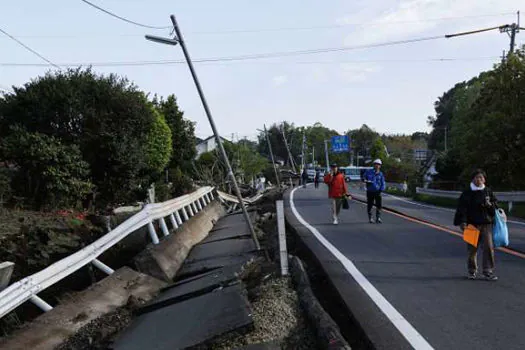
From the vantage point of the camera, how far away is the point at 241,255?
31.4ft

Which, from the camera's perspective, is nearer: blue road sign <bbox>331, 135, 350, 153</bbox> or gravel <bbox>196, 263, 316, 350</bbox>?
gravel <bbox>196, 263, 316, 350</bbox>

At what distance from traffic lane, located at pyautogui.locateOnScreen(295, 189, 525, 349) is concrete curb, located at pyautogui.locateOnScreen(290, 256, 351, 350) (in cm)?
91

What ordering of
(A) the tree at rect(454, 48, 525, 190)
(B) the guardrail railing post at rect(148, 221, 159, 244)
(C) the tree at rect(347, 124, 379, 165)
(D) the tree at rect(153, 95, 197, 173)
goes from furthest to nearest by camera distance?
(C) the tree at rect(347, 124, 379, 165)
(D) the tree at rect(153, 95, 197, 173)
(A) the tree at rect(454, 48, 525, 190)
(B) the guardrail railing post at rect(148, 221, 159, 244)

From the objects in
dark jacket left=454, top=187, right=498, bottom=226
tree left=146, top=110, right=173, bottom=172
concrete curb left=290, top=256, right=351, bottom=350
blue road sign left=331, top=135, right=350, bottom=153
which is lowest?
concrete curb left=290, top=256, right=351, bottom=350

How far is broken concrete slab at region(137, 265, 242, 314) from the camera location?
6.84 meters

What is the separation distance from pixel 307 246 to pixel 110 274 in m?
4.63

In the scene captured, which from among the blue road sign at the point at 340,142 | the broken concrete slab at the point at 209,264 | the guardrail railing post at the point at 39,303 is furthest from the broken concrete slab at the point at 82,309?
the blue road sign at the point at 340,142

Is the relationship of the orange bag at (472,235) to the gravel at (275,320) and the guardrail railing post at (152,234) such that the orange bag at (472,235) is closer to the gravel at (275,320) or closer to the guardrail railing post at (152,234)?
the gravel at (275,320)

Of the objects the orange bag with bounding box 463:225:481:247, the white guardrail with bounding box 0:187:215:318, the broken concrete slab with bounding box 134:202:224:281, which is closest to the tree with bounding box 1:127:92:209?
the broken concrete slab with bounding box 134:202:224:281

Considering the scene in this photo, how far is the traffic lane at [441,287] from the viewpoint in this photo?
5.51 metres

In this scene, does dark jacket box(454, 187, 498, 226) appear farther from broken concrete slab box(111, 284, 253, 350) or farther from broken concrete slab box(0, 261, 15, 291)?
broken concrete slab box(0, 261, 15, 291)

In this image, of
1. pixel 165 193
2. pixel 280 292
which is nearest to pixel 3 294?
pixel 280 292

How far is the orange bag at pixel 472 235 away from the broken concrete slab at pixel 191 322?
3453mm

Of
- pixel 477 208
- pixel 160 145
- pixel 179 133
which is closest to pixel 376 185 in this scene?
pixel 477 208
